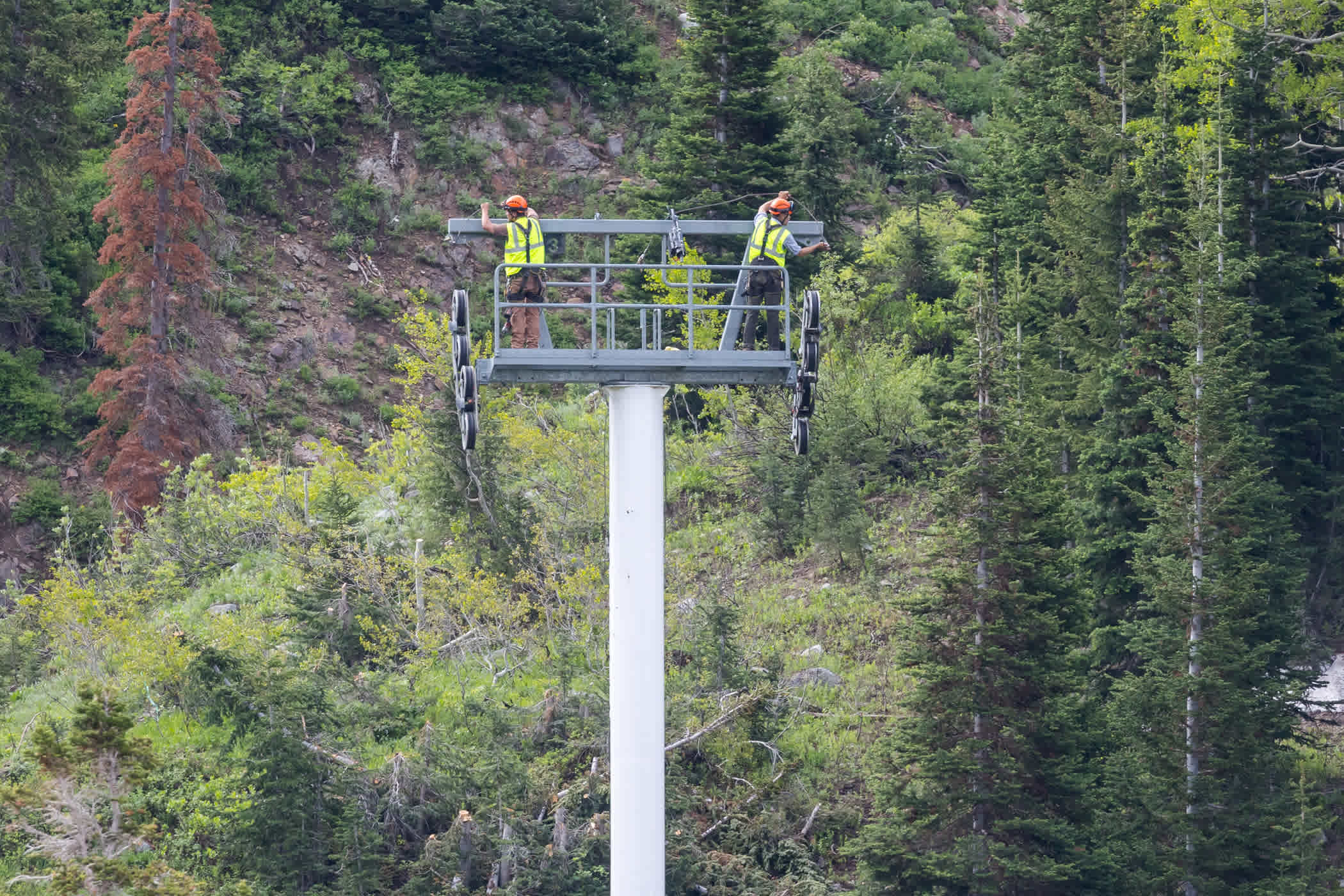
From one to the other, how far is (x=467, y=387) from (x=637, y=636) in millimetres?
3191

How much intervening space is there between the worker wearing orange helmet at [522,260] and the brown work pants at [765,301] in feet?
7.92

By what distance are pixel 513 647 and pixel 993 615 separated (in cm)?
873

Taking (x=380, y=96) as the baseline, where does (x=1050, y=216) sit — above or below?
below

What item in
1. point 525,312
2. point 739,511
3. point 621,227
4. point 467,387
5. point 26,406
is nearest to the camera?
point 467,387

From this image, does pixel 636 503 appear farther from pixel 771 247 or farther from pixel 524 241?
pixel 771 247

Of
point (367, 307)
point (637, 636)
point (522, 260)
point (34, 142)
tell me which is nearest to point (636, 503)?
point (637, 636)

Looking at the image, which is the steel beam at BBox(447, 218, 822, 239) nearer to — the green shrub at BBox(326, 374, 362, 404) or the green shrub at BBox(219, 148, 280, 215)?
the green shrub at BBox(326, 374, 362, 404)

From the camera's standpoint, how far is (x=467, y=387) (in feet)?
57.4

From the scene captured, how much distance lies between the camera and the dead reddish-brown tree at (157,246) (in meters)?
39.6

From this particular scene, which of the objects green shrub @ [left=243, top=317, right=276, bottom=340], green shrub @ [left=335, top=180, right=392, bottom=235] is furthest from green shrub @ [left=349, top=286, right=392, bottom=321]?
green shrub @ [left=335, top=180, right=392, bottom=235]

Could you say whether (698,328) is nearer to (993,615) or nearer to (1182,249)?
(1182,249)

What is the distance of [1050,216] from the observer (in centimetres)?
3497

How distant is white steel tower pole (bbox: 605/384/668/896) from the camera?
58.2 feet

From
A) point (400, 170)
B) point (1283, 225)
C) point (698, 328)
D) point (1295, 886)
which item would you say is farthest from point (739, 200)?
point (1295, 886)
